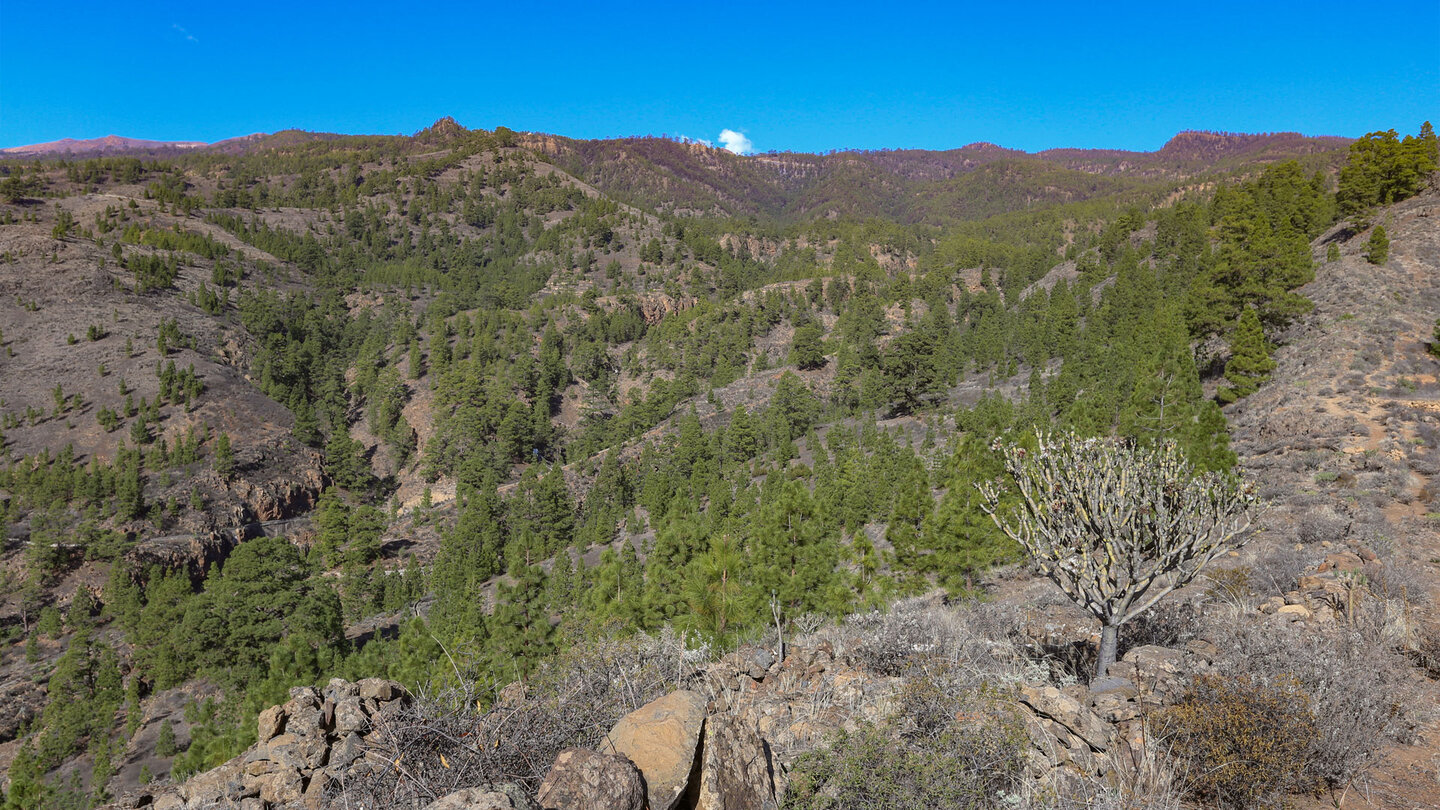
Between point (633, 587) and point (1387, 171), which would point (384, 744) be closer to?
point (633, 587)

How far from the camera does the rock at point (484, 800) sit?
4.03 m

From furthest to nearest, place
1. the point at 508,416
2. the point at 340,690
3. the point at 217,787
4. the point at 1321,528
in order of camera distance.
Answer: the point at 508,416
the point at 1321,528
the point at 340,690
the point at 217,787

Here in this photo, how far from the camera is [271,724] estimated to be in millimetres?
7992

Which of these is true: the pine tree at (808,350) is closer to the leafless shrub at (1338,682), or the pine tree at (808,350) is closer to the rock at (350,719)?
the leafless shrub at (1338,682)

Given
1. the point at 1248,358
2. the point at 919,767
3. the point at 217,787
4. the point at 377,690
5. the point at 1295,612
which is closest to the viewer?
the point at 919,767

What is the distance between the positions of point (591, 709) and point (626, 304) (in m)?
104

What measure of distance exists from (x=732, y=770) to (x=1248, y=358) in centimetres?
4147

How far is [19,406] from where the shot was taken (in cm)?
6800

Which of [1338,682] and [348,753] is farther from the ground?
[348,753]

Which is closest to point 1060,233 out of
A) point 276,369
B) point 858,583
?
point 858,583

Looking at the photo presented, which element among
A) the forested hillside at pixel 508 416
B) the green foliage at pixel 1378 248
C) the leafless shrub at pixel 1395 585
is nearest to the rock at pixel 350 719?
the forested hillside at pixel 508 416

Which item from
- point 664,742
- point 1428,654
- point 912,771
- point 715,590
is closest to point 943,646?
point 912,771

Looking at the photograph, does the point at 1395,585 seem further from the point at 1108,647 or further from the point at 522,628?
the point at 522,628

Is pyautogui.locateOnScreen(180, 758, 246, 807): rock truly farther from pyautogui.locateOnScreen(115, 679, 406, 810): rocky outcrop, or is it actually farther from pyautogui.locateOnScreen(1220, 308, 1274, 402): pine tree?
pyautogui.locateOnScreen(1220, 308, 1274, 402): pine tree
